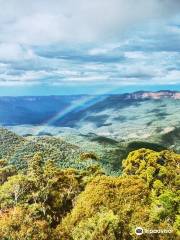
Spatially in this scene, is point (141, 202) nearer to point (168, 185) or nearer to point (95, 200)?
point (95, 200)

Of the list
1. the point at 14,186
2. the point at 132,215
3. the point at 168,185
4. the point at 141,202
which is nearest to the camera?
the point at 132,215

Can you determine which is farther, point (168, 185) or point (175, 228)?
point (168, 185)

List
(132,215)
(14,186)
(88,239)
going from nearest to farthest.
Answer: (88,239), (132,215), (14,186)

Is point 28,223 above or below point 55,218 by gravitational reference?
above

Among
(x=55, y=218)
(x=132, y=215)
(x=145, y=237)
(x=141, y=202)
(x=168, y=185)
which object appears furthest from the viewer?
(x=168, y=185)

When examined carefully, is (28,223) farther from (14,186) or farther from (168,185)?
(168,185)

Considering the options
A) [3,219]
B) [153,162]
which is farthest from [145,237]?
[153,162]

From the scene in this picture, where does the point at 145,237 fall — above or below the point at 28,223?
below

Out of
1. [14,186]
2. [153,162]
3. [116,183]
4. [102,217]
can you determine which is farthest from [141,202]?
[153,162]

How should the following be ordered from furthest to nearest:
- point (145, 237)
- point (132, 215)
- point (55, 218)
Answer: point (55, 218), point (132, 215), point (145, 237)
